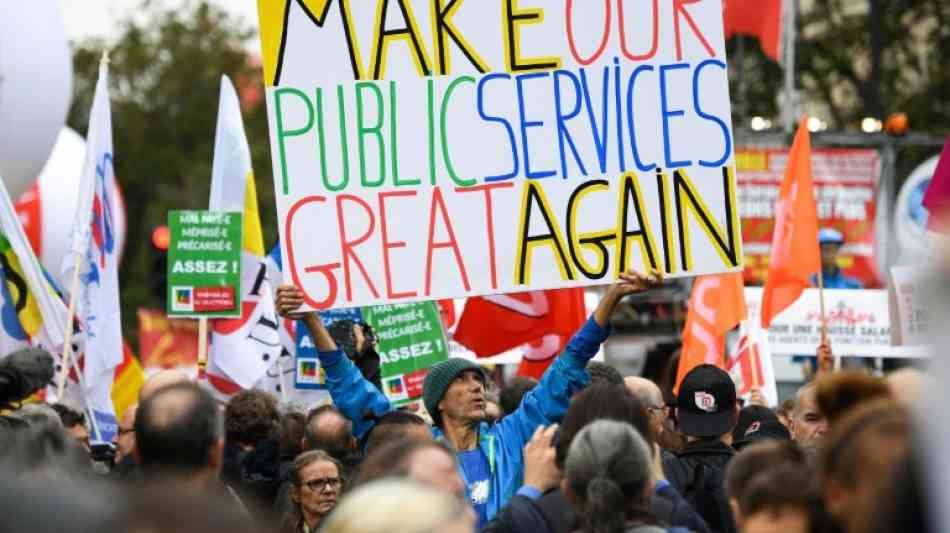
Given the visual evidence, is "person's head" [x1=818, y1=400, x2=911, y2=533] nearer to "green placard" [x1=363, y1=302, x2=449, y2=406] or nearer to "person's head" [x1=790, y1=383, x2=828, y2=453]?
"person's head" [x1=790, y1=383, x2=828, y2=453]

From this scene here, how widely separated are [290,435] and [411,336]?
5.98 ft

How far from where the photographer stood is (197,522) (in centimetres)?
330

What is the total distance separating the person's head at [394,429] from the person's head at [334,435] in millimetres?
1075

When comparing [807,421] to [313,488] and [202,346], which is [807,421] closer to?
[313,488]

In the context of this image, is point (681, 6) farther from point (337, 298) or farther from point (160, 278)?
point (160, 278)

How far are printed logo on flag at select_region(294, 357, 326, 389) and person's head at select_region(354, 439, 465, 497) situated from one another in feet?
18.3

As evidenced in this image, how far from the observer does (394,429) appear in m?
6.38

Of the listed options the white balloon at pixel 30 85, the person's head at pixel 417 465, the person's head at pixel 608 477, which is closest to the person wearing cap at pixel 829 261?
the white balloon at pixel 30 85

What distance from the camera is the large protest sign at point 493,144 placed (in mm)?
7594

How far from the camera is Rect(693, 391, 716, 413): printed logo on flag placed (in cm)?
705

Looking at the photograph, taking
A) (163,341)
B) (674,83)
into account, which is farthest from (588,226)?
(163,341)

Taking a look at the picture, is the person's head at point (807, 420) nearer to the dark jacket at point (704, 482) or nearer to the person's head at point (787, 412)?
the dark jacket at point (704, 482)

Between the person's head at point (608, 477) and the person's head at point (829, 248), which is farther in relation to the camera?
the person's head at point (829, 248)

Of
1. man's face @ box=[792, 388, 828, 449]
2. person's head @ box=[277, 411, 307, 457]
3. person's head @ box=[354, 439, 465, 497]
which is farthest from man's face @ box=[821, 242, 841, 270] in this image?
person's head @ box=[354, 439, 465, 497]
